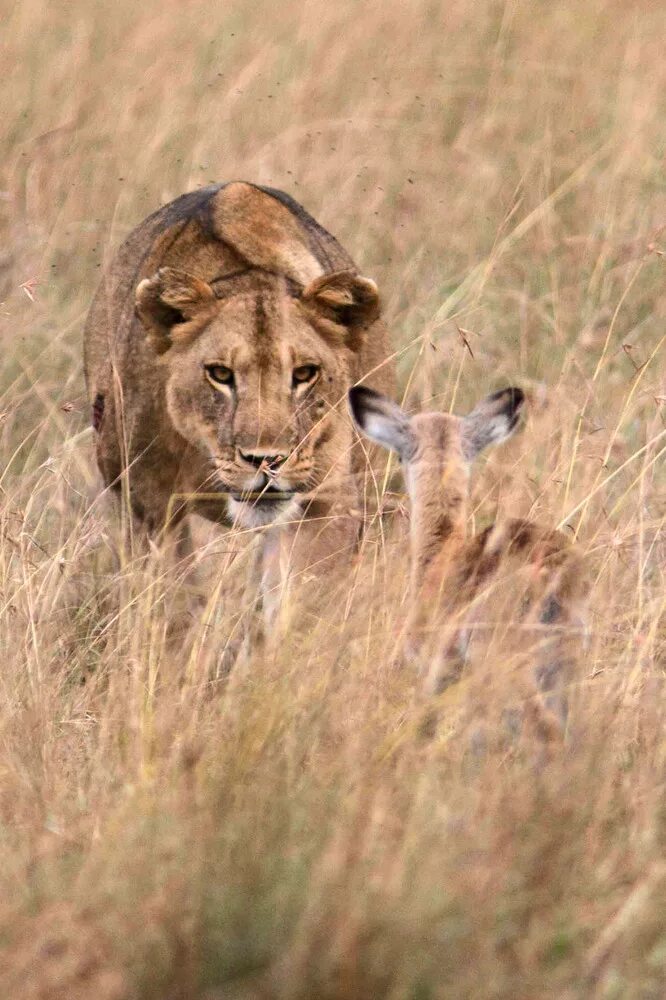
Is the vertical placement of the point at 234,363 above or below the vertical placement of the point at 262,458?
above

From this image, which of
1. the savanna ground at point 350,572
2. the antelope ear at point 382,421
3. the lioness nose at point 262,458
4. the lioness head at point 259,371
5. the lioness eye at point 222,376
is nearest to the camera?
the savanna ground at point 350,572

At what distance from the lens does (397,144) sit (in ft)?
30.7

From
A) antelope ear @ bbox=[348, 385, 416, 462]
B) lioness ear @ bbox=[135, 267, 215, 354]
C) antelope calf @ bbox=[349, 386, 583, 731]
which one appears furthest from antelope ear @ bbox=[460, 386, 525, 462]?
lioness ear @ bbox=[135, 267, 215, 354]

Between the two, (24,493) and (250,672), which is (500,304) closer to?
(24,493)

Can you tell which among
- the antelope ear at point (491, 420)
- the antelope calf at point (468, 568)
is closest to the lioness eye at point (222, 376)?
the antelope calf at point (468, 568)

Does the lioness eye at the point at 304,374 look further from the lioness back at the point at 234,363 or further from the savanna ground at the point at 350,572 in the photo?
the savanna ground at the point at 350,572

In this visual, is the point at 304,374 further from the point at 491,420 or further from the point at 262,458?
the point at 491,420

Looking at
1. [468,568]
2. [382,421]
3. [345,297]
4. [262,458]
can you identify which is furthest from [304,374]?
[468,568]

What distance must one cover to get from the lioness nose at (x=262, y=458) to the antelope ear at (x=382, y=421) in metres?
0.60

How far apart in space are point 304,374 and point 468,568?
150 cm

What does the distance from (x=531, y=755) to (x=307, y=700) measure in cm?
47

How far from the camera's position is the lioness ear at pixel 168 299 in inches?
236

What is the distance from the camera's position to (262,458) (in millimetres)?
5730

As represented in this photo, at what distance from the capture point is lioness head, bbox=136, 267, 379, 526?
5820 mm
